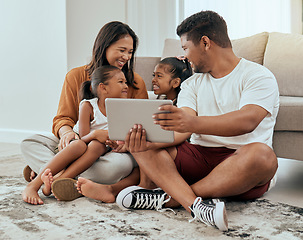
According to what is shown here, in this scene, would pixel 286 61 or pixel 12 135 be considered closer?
pixel 286 61

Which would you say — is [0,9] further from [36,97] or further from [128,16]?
[128,16]

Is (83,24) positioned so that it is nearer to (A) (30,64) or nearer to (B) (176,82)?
(A) (30,64)

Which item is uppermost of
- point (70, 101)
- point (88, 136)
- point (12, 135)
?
point (70, 101)

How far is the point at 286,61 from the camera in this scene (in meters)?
2.47

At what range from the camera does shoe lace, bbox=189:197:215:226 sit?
55.0 inches

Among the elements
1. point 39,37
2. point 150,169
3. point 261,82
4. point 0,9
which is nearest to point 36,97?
point 39,37

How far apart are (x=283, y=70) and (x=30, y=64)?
2249 mm

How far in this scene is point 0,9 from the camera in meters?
3.81

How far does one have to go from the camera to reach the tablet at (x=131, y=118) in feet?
4.78

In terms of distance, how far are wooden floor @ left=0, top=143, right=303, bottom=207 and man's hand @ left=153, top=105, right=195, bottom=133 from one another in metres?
0.68

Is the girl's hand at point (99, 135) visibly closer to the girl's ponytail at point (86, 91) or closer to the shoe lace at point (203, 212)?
the girl's ponytail at point (86, 91)

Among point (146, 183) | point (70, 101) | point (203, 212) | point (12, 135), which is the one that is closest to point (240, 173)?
point (203, 212)

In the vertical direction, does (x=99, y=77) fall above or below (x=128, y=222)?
above

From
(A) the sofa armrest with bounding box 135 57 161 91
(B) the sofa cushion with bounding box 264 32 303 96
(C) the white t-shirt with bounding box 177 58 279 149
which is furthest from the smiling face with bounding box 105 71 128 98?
(B) the sofa cushion with bounding box 264 32 303 96
